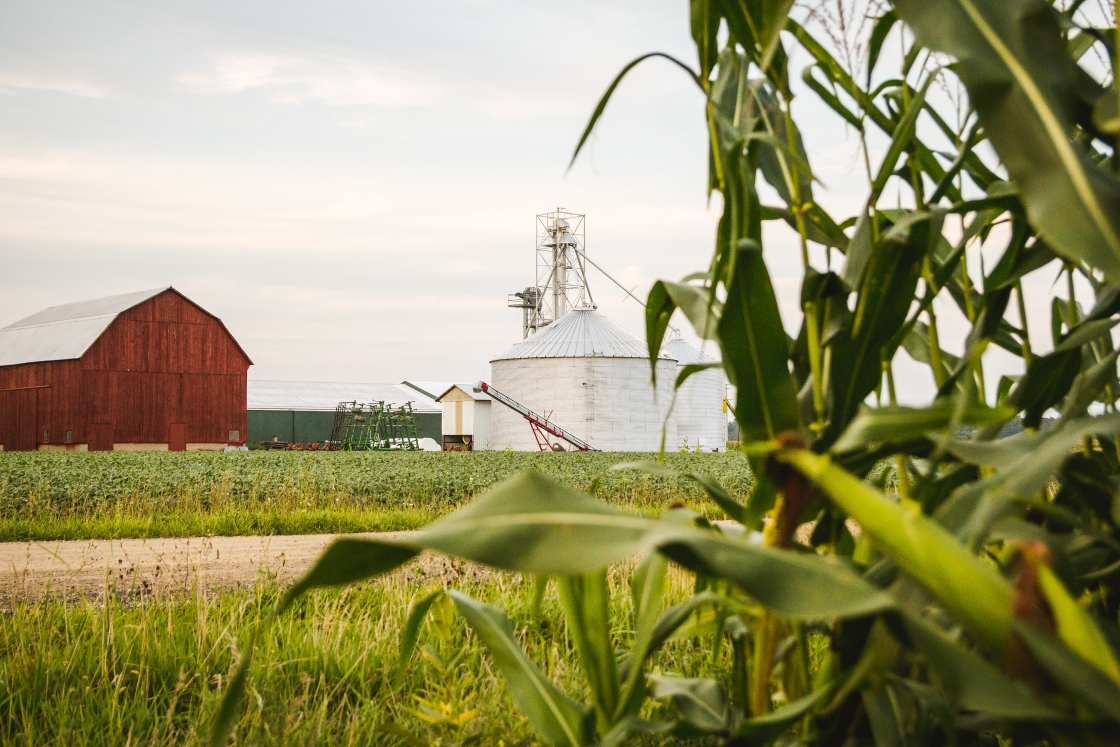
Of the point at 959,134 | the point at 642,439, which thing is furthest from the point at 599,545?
the point at 642,439

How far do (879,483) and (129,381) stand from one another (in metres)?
28.7

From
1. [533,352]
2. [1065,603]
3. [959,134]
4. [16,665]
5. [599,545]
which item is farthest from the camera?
[533,352]

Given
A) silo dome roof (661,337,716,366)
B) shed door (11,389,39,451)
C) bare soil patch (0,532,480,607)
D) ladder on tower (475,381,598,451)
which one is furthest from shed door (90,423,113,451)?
bare soil patch (0,532,480,607)

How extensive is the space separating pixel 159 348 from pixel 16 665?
27.4 m

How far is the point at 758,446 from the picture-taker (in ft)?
2.67

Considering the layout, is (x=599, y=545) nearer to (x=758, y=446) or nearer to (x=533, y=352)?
(x=758, y=446)

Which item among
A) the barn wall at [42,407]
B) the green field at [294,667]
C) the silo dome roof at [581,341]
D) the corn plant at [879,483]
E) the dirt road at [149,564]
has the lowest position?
the dirt road at [149,564]

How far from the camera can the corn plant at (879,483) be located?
0.65 metres

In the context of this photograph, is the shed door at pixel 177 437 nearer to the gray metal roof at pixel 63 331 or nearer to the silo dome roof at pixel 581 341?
the gray metal roof at pixel 63 331

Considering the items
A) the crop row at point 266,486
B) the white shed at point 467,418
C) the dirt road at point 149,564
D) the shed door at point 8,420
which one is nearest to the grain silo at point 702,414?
the white shed at point 467,418

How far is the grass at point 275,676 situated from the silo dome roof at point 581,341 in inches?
1009

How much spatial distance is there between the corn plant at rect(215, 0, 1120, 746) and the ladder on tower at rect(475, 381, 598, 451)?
25458 mm

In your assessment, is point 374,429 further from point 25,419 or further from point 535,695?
point 535,695

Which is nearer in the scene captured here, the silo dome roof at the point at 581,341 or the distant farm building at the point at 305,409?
the silo dome roof at the point at 581,341
